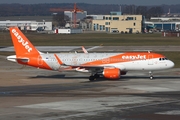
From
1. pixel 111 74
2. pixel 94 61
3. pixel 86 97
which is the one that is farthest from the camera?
pixel 94 61

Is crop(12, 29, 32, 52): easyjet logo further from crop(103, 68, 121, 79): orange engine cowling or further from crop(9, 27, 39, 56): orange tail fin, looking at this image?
crop(103, 68, 121, 79): orange engine cowling

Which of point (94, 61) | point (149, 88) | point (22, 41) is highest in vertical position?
point (22, 41)

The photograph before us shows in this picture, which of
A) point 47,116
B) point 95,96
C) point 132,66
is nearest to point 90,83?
point 132,66

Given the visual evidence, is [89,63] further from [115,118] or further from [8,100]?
[115,118]

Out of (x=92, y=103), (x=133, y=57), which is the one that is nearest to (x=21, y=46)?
(x=133, y=57)

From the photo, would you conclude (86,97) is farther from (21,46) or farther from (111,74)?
(21,46)

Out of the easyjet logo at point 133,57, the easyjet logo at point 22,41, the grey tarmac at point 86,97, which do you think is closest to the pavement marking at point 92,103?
the grey tarmac at point 86,97

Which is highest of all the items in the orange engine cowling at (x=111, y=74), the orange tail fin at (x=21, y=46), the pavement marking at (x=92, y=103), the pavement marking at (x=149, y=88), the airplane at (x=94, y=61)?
the orange tail fin at (x=21, y=46)

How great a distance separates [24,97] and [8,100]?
208 centimetres

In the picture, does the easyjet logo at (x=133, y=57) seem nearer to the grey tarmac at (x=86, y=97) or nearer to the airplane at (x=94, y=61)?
the airplane at (x=94, y=61)

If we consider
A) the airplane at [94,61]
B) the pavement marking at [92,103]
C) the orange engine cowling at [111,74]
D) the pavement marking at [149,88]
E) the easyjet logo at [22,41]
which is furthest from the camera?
the easyjet logo at [22,41]

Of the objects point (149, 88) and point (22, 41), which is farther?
point (22, 41)

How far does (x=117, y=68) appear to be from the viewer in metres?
57.6

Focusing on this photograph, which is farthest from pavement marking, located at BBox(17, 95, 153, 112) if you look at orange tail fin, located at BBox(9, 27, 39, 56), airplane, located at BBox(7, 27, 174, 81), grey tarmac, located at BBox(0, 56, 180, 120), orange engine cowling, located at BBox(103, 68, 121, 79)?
orange tail fin, located at BBox(9, 27, 39, 56)
